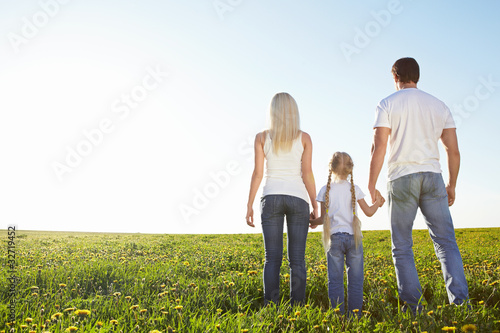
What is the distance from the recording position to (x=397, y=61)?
4.79 metres

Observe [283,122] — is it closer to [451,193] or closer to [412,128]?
[412,128]

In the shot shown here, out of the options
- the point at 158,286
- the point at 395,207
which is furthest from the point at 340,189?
the point at 158,286

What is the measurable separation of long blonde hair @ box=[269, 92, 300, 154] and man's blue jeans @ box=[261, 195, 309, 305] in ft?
2.14

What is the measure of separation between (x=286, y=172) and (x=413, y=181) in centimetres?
147

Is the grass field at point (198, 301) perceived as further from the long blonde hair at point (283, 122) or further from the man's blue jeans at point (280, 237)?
the long blonde hair at point (283, 122)

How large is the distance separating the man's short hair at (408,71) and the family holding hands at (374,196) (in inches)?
0.5

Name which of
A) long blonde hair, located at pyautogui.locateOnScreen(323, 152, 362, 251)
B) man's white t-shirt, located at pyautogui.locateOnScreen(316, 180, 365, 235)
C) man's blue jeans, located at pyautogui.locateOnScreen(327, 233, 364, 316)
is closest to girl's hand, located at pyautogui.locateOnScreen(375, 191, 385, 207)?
man's white t-shirt, located at pyautogui.locateOnScreen(316, 180, 365, 235)

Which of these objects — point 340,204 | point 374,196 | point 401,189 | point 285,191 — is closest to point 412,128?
point 401,189

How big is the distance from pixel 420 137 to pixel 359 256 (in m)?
1.63

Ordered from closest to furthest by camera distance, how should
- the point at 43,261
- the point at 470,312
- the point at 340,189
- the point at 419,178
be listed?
the point at 470,312 → the point at 419,178 → the point at 340,189 → the point at 43,261

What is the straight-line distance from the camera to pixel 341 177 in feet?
16.2

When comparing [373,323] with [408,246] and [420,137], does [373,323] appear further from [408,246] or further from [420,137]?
[420,137]

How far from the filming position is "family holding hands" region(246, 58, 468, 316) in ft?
14.1

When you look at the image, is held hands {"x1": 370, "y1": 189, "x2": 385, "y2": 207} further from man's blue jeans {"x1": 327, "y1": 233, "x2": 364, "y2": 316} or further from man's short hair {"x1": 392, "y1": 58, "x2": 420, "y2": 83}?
man's short hair {"x1": 392, "y1": 58, "x2": 420, "y2": 83}
